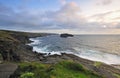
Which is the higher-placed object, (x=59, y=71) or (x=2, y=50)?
(x=59, y=71)

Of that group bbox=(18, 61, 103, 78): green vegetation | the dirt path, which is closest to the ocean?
the dirt path

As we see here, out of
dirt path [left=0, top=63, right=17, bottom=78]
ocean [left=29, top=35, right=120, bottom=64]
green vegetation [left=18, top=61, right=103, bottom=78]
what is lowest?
ocean [left=29, top=35, right=120, bottom=64]

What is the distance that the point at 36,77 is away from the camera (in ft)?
27.7

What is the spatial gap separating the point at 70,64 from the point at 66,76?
1532mm

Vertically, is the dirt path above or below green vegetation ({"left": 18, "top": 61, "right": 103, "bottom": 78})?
below

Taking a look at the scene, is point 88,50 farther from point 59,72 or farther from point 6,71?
point 59,72

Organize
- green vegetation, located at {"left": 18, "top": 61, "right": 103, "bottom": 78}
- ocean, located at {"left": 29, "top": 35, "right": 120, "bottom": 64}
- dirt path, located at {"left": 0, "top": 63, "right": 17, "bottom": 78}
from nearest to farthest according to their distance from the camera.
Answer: green vegetation, located at {"left": 18, "top": 61, "right": 103, "bottom": 78} → dirt path, located at {"left": 0, "top": 63, "right": 17, "bottom": 78} → ocean, located at {"left": 29, "top": 35, "right": 120, "bottom": 64}

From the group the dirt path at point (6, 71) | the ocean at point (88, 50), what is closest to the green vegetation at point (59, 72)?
the dirt path at point (6, 71)

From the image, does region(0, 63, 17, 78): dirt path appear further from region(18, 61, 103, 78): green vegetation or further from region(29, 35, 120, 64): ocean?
region(29, 35, 120, 64): ocean

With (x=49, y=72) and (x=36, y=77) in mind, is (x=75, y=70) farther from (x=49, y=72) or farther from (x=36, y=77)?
(x=36, y=77)

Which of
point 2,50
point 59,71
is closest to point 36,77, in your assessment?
point 59,71

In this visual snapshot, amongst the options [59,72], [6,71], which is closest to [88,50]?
[6,71]

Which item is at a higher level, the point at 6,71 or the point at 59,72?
the point at 59,72

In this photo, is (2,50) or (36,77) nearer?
(36,77)
